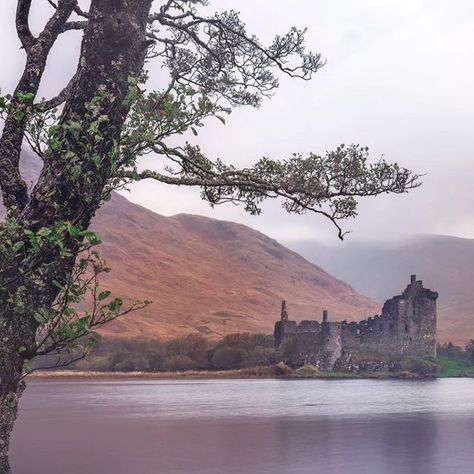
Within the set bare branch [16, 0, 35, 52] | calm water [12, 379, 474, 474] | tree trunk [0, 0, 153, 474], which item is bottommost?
calm water [12, 379, 474, 474]

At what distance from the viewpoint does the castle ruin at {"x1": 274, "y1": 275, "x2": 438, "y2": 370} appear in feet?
299

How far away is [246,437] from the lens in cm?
3281

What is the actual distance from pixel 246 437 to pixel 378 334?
63694 mm

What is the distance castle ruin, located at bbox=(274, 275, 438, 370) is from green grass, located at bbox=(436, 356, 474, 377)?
8015 millimetres

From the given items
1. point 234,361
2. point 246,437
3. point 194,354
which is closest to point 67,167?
point 246,437

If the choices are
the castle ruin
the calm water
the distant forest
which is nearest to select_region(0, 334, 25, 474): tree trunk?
the calm water

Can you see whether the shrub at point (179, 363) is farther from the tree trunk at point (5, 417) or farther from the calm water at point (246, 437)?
the tree trunk at point (5, 417)

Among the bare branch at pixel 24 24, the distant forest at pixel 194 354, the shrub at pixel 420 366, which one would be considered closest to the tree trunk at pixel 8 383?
the bare branch at pixel 24 24

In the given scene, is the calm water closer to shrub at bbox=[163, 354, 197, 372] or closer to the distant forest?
the distant forest

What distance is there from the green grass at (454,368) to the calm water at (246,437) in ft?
149

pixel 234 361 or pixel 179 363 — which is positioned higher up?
pixel 234 361

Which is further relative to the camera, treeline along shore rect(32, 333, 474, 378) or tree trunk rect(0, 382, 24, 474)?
treeline along shore rect(32, 333, 474, 378)

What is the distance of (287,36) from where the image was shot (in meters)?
9.23

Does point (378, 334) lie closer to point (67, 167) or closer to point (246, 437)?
point (246, 437)
